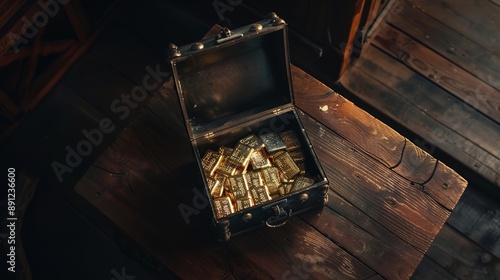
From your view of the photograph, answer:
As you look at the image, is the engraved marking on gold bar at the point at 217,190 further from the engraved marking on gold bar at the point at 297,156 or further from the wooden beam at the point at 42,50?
the wooden beam at the point at 42,50

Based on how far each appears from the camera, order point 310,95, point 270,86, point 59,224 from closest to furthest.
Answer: point 270,86, point 310,95, point 59,224

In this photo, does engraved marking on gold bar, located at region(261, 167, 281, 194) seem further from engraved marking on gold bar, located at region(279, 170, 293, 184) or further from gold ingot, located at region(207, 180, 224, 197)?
gold ingot, located at region(207, 180, 224, 197)

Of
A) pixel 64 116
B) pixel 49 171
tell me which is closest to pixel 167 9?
pixel 64 116

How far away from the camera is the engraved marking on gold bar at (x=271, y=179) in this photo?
7.72ft

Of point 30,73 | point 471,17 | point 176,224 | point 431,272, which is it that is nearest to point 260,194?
point 176,224

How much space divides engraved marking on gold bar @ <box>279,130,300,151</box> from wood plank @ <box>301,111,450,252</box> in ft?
0.50

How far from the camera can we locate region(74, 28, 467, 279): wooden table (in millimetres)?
2314

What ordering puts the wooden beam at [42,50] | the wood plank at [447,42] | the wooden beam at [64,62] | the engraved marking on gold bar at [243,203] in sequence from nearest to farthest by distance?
the engraved marking on gold bar at [243,203], the wooden beam at [42,50], the wood plank at [447,42], the wooden beam at [64,62]

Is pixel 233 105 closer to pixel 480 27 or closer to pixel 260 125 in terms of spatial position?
pixel 260 125

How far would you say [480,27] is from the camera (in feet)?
11.4

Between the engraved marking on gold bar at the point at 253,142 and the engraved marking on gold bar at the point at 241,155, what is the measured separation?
0.02 meters

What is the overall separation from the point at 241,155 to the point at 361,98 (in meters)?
1.24

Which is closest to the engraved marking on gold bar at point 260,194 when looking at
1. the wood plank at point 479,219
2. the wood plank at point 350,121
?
the wood plank at point 350,121

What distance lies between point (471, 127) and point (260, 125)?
5.15ft
